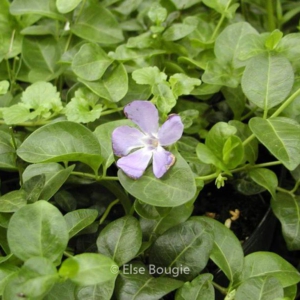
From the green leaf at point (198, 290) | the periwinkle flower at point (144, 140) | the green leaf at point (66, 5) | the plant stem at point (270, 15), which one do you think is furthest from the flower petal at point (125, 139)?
the plant stem at point (270, 15)

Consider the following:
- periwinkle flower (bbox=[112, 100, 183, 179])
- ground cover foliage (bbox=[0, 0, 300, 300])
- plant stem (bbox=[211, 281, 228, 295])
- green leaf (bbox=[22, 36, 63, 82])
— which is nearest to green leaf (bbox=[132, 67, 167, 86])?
ground cover foliage (bbox=[0, 0, 300, 300])

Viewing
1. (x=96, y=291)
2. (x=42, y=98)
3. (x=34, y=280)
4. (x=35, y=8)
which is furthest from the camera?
(x=35, y=8)

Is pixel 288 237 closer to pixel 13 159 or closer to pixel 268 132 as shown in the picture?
pixel 268 132

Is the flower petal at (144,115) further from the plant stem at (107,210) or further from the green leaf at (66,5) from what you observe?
the green leaf at (66,5)

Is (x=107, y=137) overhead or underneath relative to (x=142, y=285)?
overhead

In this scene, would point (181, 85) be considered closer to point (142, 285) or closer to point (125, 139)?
point (125, 139)

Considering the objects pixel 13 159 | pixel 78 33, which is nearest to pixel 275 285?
pixel 13 159

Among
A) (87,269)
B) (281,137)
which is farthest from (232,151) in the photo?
(87,269)

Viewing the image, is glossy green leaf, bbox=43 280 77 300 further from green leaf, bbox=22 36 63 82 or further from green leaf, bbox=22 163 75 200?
green leaf, bbox=22 36 63 82
